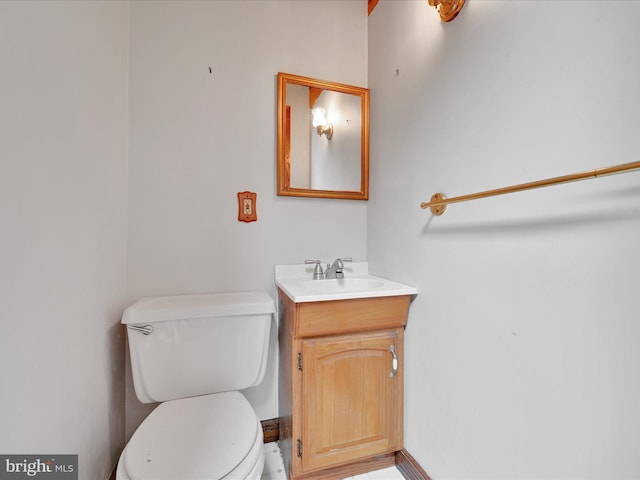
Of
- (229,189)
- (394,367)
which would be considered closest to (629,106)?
(394,367)

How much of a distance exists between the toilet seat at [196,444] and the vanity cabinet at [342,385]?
0.83 feet

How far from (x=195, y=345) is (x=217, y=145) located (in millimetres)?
914

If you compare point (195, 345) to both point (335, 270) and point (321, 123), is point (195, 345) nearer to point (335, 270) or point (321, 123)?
point (335, 270)

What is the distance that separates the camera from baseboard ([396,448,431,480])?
1079 mm

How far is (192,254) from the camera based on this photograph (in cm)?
129

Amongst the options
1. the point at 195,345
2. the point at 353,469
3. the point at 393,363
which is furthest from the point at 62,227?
the point at 353,469

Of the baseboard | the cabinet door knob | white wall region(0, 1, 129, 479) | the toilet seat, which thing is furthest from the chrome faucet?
white wall region(0, 1, 129, 479)

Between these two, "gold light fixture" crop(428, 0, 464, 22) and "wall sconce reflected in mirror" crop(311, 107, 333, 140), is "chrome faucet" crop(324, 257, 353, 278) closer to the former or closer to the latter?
Answer: "wall sconce reflected in mirror" crop(311, 107, 333, 140)

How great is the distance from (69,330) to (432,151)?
4.40 feet

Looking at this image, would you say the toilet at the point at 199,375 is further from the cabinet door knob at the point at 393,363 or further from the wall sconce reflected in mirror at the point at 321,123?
the wall sconce reflected in mirror at the point at 321,123

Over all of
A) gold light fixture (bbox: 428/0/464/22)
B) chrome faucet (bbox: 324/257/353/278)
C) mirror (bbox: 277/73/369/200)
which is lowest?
chrome faucet (bbox: 324/257/353/278)

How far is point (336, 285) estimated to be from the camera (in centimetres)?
133

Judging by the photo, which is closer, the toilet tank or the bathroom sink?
the toilet tank

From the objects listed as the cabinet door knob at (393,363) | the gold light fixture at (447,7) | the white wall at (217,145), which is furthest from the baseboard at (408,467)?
the gold light fixture at (447,7)
